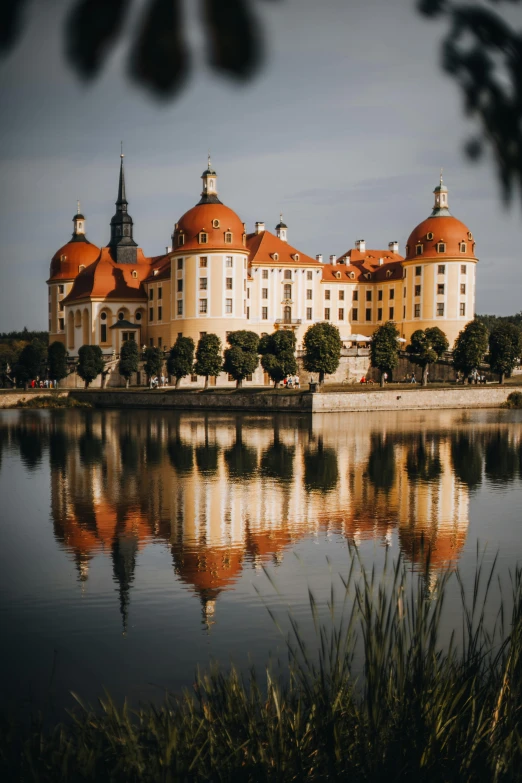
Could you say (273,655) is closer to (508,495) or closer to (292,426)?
(508,495)

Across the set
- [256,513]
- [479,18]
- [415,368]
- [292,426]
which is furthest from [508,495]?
[415,368]

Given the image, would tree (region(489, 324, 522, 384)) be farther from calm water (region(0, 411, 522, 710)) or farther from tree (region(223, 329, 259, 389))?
calm water (region(0, 411, 522, 710))

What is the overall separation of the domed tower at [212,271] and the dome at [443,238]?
14752mm

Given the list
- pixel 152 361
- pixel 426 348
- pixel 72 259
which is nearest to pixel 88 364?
pixel 152 361

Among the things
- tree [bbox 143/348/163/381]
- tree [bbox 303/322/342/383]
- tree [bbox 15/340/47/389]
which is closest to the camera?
tree [bbox 303/322/342/383]

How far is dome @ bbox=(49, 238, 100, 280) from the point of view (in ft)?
249

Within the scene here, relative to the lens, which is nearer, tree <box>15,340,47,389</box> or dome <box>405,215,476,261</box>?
tree <box>15,340,47,389</box>

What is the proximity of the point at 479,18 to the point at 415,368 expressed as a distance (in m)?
58.8

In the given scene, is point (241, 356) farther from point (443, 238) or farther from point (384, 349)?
point (443, 238)

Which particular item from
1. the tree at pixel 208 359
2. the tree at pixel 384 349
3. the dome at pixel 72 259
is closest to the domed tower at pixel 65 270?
the dome at pixel 72 259

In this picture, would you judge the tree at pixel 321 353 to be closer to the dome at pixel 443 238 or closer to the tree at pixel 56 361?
the tree at pixel 56 361

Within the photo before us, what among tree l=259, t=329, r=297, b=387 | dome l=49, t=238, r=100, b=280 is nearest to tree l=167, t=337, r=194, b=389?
tree l=259, t=329, r=297, b=387

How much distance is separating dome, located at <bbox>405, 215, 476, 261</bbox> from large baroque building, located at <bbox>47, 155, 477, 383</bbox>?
3.1 inches

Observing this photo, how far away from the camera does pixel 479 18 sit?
2.18 meters
